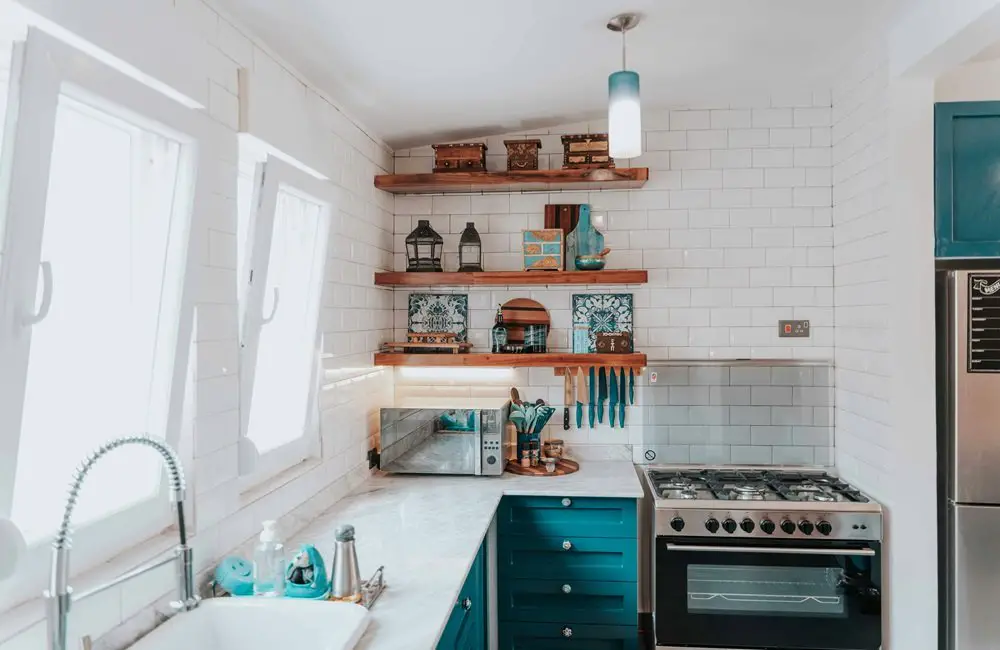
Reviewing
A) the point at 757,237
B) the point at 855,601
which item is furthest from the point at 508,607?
the point at 757,237

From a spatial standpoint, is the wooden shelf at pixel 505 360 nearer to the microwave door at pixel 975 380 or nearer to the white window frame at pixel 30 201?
the microwave door at pixel 975 380

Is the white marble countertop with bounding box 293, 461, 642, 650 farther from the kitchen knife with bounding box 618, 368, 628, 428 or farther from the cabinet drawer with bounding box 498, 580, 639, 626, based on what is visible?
the cabinet drawer with bounding box 498, 580, 639, 626

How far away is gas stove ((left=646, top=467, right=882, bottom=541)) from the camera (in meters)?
2.94

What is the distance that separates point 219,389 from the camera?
2.10m

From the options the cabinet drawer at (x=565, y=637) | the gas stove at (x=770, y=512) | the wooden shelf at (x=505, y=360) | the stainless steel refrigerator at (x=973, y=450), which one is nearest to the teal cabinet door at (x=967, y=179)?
the stainless steel refrigerator at (x=973, y=450)

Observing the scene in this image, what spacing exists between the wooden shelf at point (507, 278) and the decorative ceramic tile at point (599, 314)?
8.8 inches

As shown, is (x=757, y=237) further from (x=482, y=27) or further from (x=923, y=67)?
(x=482, y=27)

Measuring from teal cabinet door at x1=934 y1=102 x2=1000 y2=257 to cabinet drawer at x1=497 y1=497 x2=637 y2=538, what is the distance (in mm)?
→ 1706

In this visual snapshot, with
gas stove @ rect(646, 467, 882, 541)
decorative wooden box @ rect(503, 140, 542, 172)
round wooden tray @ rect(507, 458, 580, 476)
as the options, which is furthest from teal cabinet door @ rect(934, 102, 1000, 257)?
round wooden tray @ rect(507, 458, 580, 476)

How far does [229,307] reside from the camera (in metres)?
2.15

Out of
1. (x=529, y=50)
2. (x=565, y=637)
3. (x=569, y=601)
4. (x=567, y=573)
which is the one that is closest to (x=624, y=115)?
(x=529, y=50)

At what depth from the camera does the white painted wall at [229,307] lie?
1576mm

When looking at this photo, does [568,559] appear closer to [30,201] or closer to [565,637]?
[565,637]

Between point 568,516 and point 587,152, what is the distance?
1.77 metres
